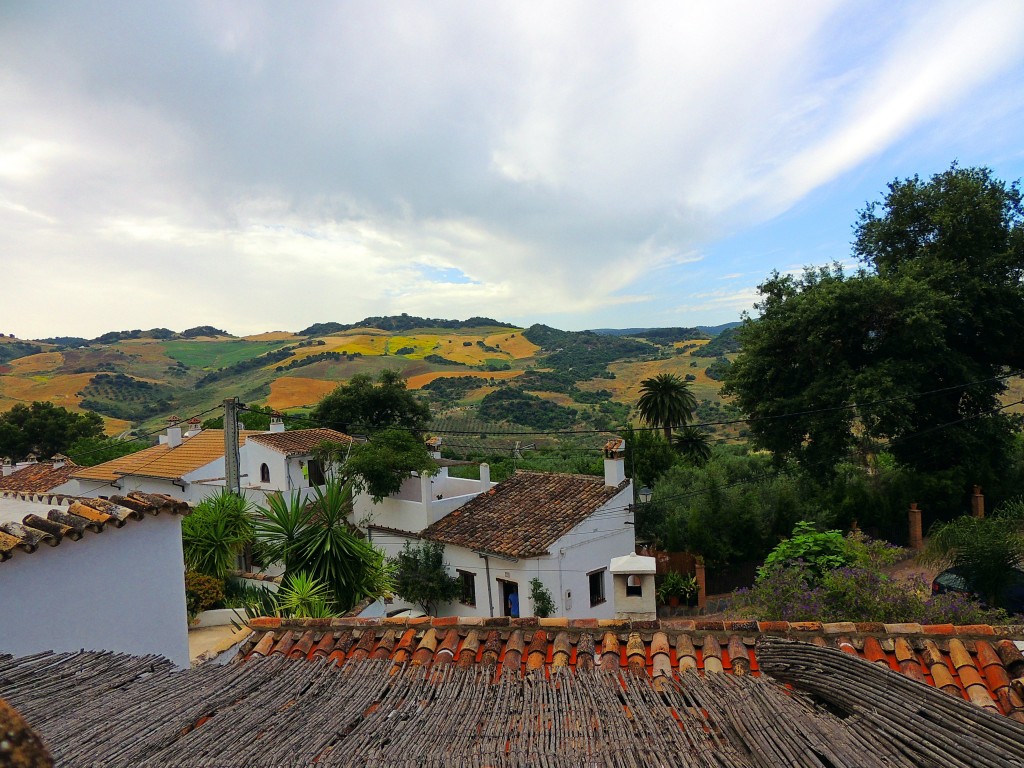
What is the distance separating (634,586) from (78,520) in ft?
18.0

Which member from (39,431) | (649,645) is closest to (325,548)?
(649,645)

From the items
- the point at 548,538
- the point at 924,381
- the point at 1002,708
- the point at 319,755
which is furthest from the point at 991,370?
the point at 319,755

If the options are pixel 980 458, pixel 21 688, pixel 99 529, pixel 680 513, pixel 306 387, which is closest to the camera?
pixel 21 688

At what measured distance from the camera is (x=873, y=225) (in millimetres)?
24609

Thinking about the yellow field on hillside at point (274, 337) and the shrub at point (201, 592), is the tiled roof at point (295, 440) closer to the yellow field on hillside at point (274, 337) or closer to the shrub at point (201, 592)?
the shrub at point (201, 592)

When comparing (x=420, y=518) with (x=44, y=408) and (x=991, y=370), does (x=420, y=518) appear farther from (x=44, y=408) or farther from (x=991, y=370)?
(x=44, y=408)

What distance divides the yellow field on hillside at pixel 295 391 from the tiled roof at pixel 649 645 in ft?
167

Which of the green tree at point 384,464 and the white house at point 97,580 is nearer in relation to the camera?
the white house at point 97,580

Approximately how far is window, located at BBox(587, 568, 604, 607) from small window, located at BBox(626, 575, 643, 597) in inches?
365

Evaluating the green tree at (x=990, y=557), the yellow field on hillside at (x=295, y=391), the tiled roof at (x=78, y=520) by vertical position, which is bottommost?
the green tree at (x=990, y=557)

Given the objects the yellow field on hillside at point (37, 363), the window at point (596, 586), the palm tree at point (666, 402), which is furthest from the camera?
the yellow field on hillside at point (37, 363)

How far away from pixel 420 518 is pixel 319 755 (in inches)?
616

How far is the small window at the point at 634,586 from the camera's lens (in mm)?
6668

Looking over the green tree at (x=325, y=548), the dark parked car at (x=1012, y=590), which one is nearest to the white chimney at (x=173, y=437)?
the green tree at (x=325, y=548)
